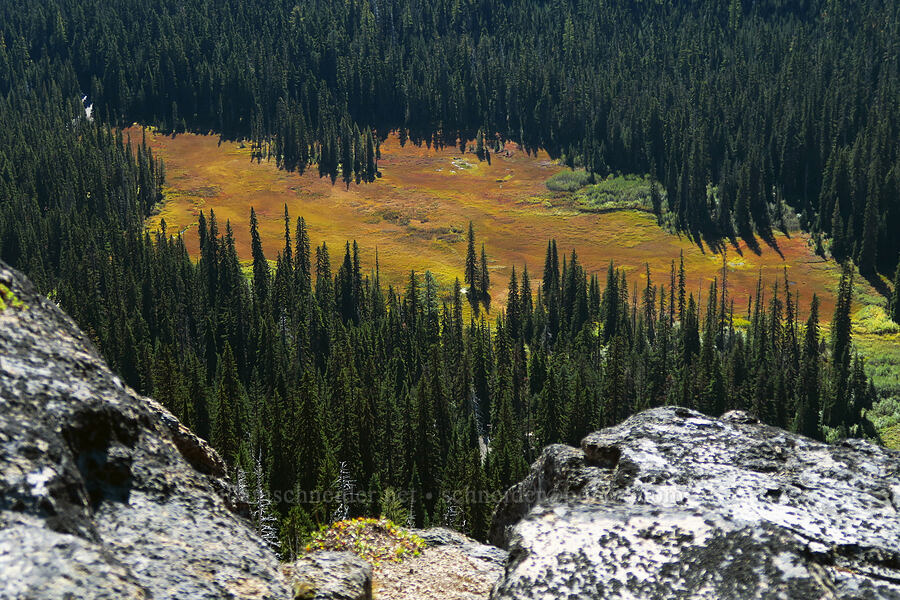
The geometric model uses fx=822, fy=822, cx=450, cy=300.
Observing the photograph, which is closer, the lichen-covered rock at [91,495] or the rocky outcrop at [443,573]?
the lichen-covered rock at [91,495]

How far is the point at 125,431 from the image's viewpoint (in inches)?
354

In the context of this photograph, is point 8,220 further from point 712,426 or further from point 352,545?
point 712,426

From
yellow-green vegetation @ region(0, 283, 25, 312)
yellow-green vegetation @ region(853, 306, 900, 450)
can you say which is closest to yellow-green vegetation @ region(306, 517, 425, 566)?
yellow-green vegetation @ region(0, 283, 25, 312)

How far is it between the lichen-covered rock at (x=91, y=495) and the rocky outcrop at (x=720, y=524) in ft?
14.2

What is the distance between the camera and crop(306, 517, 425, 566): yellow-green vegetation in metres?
27.2

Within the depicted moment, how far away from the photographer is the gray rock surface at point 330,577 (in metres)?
12.9

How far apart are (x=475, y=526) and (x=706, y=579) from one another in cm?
7157

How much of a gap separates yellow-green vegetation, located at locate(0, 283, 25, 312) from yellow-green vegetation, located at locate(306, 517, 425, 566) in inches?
749

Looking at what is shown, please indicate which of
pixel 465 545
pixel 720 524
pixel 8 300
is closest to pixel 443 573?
pixel 465 545

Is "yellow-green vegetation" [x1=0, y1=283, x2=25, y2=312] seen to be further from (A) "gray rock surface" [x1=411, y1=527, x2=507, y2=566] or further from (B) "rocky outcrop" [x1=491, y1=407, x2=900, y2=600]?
(A) "gray rock surface" [x1=411, y1=527, x2=507, y2=566]

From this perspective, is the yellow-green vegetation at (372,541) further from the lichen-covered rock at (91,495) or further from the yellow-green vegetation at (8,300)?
the yellow-green vegetation at (8,300)

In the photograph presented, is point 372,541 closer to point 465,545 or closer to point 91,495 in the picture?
point 465,545

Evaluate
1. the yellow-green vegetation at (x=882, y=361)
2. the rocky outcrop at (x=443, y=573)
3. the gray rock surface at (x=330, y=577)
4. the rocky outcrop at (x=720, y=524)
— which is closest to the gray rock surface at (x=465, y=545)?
the rocky outcrop at (x=443, y=573)

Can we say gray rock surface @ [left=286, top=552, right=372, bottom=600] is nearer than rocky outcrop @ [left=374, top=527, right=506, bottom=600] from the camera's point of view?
Yes
